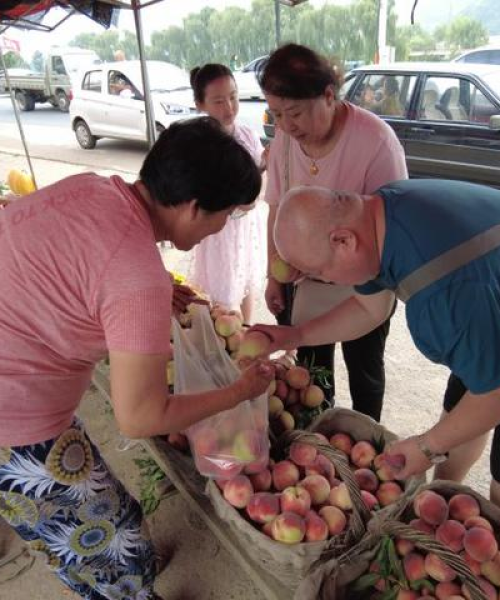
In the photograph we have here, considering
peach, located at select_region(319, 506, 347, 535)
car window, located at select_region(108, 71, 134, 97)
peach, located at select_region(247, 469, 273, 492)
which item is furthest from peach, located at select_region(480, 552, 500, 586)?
car window, located at select_region(108, 71, 134, 97)

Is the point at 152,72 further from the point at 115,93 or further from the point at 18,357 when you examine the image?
the point at 18,357

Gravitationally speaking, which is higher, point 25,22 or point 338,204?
point 25,22

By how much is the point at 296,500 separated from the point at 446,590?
1.35ft

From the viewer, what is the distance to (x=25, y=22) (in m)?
4.44

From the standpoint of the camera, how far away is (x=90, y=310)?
42.0 inches

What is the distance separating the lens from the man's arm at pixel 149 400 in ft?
3.35

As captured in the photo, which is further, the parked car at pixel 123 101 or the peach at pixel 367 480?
the parked car at pixel 123 101

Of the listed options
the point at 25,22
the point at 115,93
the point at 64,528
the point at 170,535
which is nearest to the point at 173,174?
the point at 64,528

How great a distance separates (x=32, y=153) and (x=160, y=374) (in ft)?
35.0

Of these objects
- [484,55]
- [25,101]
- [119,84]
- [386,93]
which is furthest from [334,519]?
[25,101]

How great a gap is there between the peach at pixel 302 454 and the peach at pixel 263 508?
157 mm

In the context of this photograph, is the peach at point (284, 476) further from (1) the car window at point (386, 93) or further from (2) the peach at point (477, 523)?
(1) the car window at point (386, 93)

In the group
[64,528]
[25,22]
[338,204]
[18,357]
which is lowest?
[64,528]

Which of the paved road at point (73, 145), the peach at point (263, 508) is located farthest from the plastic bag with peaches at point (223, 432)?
the paved road at point (73, 145)
